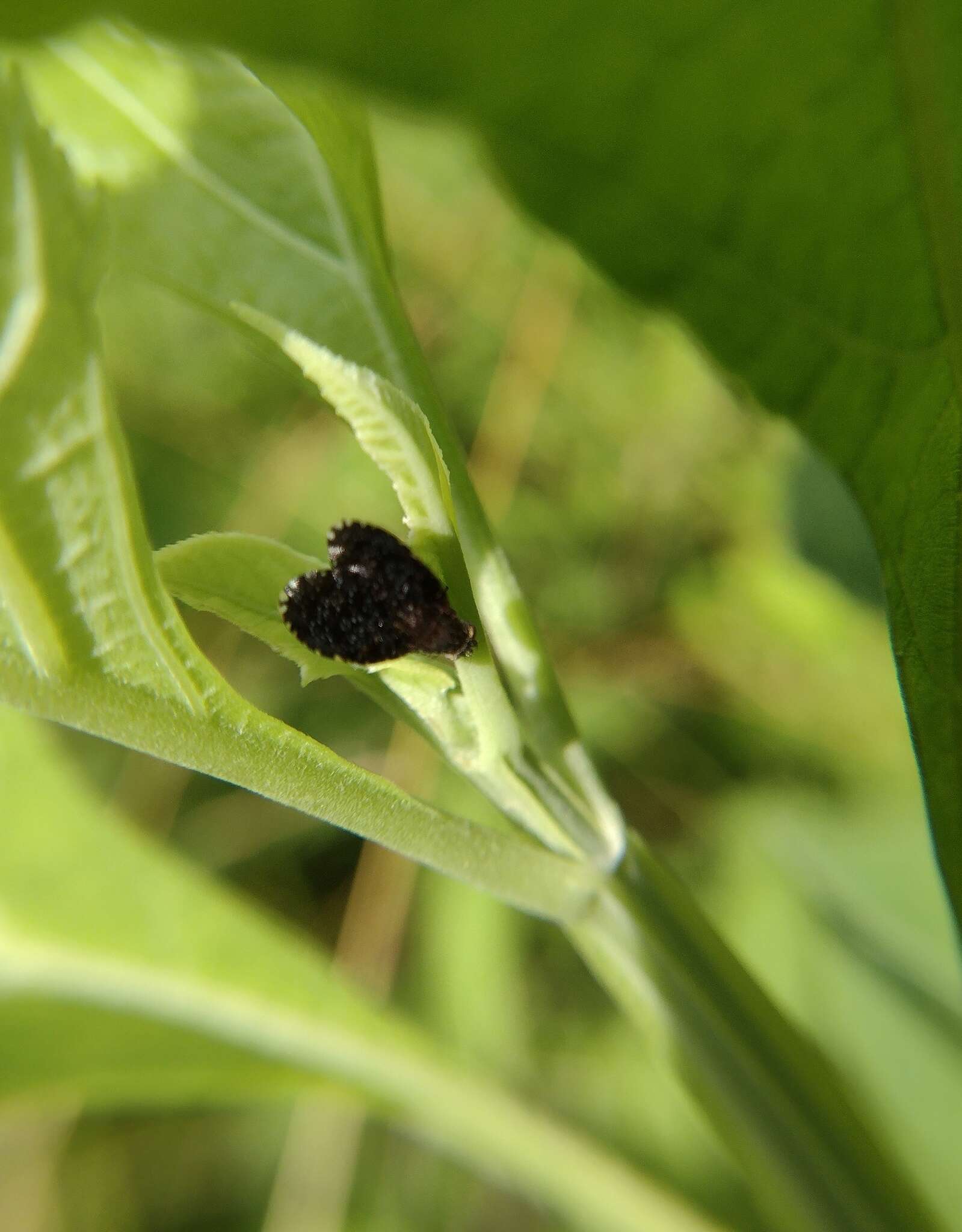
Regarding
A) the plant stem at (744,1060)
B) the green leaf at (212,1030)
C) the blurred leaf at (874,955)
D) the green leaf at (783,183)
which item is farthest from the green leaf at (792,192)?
the blurred leaf at (874,955)

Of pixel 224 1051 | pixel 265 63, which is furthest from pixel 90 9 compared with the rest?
pixel 224 1051

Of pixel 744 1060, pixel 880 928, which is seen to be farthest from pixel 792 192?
pixel 880 928

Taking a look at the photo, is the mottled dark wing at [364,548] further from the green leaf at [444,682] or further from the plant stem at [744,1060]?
the plant stem at [744,1060]

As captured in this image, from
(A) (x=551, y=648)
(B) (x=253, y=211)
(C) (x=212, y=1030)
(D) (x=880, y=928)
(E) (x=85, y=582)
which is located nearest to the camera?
(E) (x=85, y=582)

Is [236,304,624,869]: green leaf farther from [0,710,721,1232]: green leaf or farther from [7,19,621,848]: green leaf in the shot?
[0,710,721,1232]: green leaf

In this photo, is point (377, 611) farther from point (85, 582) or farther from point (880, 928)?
point (880, 928)

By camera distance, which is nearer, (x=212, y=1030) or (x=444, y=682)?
(x=444, y=682)

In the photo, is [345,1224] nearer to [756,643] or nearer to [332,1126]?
[332,1126]
